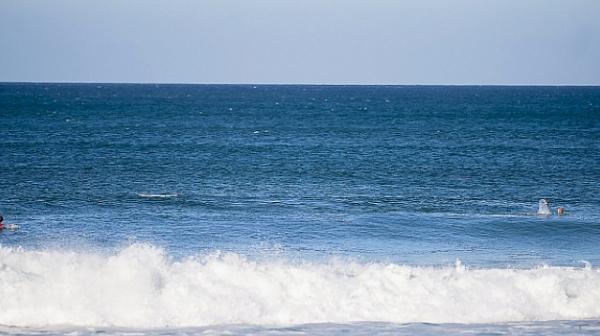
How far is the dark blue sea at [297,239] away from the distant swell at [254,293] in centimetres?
4

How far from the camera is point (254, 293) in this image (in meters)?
15.7

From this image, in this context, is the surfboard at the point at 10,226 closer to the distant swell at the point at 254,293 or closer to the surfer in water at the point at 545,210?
the distant swell at the point at 254,293

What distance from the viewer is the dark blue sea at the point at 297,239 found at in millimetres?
14594

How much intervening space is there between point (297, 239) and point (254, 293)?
7.45 meters

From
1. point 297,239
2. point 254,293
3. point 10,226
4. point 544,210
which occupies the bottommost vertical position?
point 10,226

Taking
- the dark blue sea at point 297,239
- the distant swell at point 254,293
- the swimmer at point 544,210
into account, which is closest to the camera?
the distant swell at point 254,293

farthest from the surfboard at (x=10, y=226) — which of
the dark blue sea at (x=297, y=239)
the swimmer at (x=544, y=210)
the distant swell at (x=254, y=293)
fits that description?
the swimmer at (x=544, y=210)

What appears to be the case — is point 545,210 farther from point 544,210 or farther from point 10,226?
point 10,226

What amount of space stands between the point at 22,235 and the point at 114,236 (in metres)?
2.98

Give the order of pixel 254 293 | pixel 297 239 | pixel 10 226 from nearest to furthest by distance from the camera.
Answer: pixel 254 293 < pixel 297 239 < pixel 10 226

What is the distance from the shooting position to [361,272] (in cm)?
1752

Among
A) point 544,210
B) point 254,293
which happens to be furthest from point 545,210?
point 254,293

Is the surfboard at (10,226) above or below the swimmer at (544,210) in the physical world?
below

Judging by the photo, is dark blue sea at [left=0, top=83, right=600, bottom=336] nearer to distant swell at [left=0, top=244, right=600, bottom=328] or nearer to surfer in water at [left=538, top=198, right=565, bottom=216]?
distant swell at [left=0, top=244, right=600, bottom=328]
